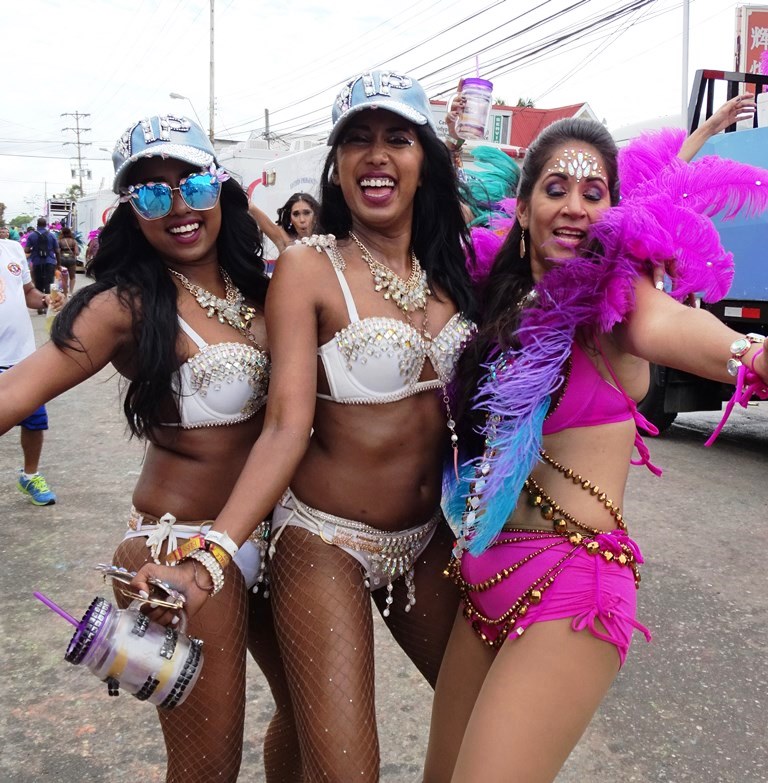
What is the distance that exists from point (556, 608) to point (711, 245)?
866mm

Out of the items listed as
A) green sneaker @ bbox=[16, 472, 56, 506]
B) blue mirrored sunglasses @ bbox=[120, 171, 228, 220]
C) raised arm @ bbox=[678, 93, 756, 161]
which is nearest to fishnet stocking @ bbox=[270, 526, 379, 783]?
blue mirrored sunglasses @ bbox=[120, 171, 228, 220]

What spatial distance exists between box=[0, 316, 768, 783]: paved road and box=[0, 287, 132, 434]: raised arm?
1.31 metres

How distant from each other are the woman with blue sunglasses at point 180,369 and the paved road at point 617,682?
0.87 meters

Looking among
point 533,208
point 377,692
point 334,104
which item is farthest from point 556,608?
point 377,692

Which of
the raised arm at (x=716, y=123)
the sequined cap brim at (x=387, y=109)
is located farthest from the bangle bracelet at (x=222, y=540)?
the raised arm at (x=716, y=123)

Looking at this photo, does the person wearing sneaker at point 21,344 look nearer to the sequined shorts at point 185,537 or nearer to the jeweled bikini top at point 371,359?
the sequined shorts at point 185,537

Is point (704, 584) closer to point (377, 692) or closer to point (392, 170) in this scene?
point (377, 692)

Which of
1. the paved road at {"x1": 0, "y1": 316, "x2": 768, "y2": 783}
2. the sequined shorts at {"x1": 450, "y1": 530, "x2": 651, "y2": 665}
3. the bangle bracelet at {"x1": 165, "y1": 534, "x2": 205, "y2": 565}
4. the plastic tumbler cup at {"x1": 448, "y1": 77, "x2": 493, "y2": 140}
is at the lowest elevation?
the paved road at {"x1": 0, "y1": 316, "x2": 768, "y2": 783}

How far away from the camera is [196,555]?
1643 mm

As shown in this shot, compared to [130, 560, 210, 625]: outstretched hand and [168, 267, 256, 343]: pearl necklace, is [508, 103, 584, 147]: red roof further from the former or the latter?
[130, 560, 210, 625]: outstretched hand

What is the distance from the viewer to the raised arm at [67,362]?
5.77 ft

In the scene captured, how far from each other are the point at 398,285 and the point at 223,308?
1.54 ft

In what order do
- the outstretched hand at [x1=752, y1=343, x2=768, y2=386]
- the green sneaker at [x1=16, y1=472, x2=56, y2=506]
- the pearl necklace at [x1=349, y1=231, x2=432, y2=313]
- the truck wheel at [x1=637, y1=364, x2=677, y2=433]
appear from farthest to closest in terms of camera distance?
1. the truck wheel at [x1=637, y1=364, x2=677, y2=433]
2. the green sneaker at [x1=16, y1=472, x2=56, y2=506]
3. the pearl necklace at [x1=349, y1=231, x2=432, y2=313]
4. the outstretched hand at [x1=752, y1=343, x2=768, y2=386]

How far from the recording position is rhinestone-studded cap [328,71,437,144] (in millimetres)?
1956
